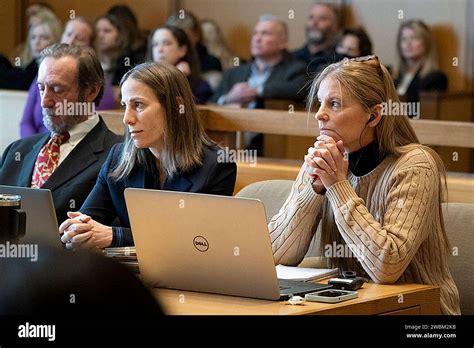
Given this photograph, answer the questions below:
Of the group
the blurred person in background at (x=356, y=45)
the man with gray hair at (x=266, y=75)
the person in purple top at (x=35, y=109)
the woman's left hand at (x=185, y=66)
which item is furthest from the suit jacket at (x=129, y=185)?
the blurred person in background at (x=356, y=45)

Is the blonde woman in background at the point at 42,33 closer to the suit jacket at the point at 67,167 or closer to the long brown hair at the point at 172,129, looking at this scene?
the suit jacket at the point at 67,167

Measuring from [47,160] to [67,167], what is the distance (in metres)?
0.12

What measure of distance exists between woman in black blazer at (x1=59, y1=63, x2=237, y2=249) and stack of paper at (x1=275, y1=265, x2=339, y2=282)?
18.1 inches

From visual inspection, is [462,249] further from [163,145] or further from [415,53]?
[415,53]

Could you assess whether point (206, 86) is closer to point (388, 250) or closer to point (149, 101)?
point (149, 101)

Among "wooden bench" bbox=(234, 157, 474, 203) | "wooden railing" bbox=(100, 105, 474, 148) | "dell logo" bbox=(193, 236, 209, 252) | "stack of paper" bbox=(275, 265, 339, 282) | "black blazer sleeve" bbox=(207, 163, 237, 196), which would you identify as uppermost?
"wooden railing" bbox=(100, 105, 474, 148)

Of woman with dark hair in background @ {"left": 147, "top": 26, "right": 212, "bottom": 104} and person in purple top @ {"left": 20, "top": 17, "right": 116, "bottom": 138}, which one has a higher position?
woman with dark hair in background @ {"left": 147, "top": 26, "right": 212, "bottom": 104}

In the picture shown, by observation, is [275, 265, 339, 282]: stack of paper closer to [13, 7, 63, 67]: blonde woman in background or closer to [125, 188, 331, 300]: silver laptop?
[125, 188, 331, 300]: silver laptop

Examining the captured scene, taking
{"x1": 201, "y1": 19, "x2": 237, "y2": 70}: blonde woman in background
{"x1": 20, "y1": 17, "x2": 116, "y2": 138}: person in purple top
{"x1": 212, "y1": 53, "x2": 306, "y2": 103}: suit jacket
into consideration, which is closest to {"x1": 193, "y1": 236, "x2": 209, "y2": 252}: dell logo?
{"x1": 20, "y1": 17, "x2": 116, "y2": 138}: person in purple top

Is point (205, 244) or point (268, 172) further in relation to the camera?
point (268, 172)

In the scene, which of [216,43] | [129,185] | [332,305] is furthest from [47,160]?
[216,43]

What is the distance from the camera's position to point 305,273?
2867 millimetres

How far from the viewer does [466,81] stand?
8.62m

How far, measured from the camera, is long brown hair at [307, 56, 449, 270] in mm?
2916
